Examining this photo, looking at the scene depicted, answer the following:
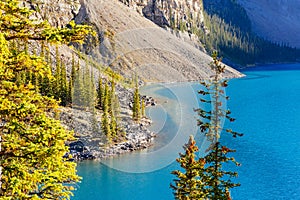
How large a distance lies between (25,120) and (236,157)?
50397 mm

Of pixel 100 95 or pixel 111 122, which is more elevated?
pixel 100 95

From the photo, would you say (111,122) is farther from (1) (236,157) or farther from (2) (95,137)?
(1) (236,157)

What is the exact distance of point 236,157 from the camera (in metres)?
56.3

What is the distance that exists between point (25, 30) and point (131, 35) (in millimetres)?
137128

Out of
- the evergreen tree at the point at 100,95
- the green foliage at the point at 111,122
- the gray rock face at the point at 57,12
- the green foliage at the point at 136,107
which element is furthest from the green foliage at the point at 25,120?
the gray rock face at the point at 57,12

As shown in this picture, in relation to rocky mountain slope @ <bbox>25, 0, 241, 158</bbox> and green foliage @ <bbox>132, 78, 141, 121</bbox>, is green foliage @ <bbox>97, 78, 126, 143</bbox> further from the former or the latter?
rocky mountain slope @ <bbox>25, 0, 241, 158</bbox>

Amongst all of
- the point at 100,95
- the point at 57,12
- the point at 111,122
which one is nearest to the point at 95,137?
the point at 111,122

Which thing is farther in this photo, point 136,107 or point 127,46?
point 127,46

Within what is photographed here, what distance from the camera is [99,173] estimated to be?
4944cm

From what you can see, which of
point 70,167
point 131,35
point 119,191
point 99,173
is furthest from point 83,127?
point 131,35

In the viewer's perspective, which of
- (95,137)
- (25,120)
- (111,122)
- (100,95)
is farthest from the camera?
(100,95)

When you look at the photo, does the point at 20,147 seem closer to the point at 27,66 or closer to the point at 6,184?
the point at 6,184

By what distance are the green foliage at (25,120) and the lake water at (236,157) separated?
33.7 metres

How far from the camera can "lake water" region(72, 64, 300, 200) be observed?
4378 centimetres
